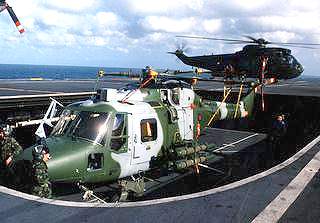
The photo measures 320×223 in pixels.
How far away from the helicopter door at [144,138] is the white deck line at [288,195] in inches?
215

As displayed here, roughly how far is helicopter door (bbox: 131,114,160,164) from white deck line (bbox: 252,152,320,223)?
5.45 meters

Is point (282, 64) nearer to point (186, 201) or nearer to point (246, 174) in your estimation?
point (246, 174)

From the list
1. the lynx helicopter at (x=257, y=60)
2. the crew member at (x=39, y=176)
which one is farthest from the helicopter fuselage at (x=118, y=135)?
the lynx helicopter at (x=257, y=60)

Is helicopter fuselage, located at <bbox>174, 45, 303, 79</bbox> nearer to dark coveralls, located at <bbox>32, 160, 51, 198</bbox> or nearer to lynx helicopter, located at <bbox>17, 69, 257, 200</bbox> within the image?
lynx helicopter, located at <bbox>17, 69, 257, 200</bbox>

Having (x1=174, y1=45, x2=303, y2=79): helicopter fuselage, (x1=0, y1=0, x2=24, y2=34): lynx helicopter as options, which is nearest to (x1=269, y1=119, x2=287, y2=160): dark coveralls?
(x1=174, y1=45, x2=303, y2=79): helicopter fuselage

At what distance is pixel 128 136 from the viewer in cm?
1232

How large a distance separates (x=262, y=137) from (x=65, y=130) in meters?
13.1

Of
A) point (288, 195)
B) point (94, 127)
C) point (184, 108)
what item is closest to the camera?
point (288, 195)

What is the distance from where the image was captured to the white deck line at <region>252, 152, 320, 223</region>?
6566 millimetres

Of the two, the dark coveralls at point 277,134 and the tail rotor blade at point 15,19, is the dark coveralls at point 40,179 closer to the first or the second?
the dark coveralls at point 277,134

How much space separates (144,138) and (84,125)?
7.49ft

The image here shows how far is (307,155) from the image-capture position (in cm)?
1118

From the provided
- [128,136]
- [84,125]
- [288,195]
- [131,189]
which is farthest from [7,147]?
[288,195]

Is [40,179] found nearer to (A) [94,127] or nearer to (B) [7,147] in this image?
(A) [94,127]
